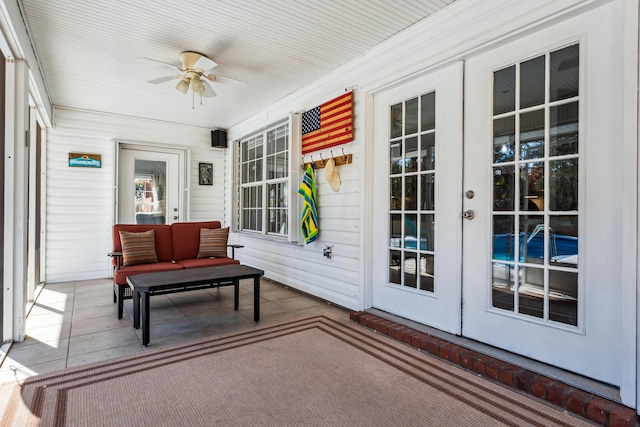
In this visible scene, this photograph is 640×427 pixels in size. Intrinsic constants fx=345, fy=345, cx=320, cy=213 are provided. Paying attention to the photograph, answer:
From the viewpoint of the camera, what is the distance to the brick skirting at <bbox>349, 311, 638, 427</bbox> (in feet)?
5.71

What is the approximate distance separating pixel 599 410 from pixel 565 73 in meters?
1.93

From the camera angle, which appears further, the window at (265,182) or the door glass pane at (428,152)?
the window at (265,182)

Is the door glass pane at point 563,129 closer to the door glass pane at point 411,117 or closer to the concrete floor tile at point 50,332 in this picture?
the door glass pane at point 411,117

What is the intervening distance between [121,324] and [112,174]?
3.10 metres

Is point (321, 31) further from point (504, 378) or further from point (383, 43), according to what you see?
point (504, 378)

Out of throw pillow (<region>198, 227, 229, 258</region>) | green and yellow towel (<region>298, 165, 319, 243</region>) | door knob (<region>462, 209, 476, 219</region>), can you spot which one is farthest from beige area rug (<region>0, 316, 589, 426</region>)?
throw pillow (<region>198, 227, 229, 258</region>)

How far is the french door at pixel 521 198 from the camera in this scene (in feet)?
6.50

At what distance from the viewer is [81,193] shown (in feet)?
17.7

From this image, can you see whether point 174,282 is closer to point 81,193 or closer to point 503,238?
point 503,238

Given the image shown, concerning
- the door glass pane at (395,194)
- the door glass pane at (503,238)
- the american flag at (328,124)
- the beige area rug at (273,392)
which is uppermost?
the american flag at (328,124)


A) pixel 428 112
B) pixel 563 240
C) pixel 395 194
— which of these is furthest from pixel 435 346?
pixel 428 112

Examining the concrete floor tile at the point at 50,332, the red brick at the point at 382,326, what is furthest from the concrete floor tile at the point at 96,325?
the red brick at the point at 382,326

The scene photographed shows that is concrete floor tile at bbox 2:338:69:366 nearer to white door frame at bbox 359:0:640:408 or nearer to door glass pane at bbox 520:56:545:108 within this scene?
white door frame at bbox 359:0:640:408

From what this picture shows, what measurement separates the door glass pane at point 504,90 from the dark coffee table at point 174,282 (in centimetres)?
248
